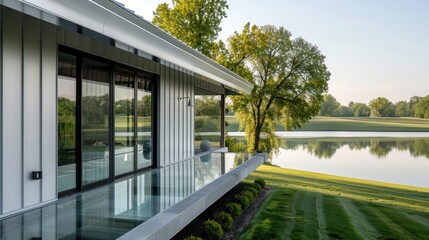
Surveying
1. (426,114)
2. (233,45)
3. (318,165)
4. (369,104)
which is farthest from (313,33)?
(369,104)

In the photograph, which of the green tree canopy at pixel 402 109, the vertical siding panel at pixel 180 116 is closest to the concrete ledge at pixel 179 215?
the vertical siding panel at pixel 180 116

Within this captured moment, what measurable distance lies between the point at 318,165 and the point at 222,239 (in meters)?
22.5

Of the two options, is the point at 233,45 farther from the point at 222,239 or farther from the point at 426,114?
the point at 426,114

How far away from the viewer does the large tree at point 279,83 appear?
91.1 feet

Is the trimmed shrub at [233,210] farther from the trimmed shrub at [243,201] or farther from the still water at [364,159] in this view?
the still water at [364,159]

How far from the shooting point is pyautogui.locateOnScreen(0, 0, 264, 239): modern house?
404 cm

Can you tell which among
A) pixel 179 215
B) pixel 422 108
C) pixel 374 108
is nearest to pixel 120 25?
pixel 179 215

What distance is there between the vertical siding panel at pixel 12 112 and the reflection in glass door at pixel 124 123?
2.55m

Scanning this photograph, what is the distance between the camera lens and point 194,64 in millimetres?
7426

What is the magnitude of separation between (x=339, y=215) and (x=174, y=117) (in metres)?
4.83

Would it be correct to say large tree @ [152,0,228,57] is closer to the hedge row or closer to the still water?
the still water

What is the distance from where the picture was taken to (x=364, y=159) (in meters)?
31.3

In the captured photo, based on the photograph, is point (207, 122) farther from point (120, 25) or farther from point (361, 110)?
point (361, 110)

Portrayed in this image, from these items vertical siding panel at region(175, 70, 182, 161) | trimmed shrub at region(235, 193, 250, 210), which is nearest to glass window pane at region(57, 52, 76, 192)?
trimmed shrub at region(235, 193, 250, 210)
